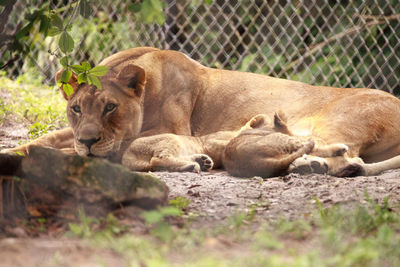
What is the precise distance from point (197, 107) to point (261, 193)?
1.65m

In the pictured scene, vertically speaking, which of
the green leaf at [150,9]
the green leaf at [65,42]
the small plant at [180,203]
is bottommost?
the small plant at [180,203]

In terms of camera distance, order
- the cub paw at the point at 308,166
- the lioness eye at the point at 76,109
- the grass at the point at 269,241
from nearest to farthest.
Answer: the grass at the point at 269,241, the cub paw at the point at 308,166, the lioness eye at the point at 76,109

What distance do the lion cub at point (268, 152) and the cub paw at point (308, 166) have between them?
0.03 metres

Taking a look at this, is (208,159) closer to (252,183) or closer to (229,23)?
(252,183)

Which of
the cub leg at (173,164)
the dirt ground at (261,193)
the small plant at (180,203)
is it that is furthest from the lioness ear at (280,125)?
the small plant at (180,203)

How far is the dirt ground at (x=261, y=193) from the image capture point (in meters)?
2.83

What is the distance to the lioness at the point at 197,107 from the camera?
4.22 meters

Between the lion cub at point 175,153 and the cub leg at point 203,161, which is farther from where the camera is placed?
the cub leg at point 203,161

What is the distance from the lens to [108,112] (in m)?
4.29

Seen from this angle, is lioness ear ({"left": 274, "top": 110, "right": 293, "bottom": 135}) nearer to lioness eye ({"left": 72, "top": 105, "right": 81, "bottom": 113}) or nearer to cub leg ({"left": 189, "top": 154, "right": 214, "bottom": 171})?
cub leg ({"left": 189, "top": 154, "right": 214, "bottom": 171})

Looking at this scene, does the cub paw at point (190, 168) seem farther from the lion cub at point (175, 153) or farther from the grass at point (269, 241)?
the grass at point (269, 241)

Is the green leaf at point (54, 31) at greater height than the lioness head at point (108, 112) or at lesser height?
greater

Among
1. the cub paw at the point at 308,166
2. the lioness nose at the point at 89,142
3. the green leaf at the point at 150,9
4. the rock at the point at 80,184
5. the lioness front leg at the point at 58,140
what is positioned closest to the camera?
the green leaf at the point at 150,9

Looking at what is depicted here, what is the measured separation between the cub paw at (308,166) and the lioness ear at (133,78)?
1.37 metres
